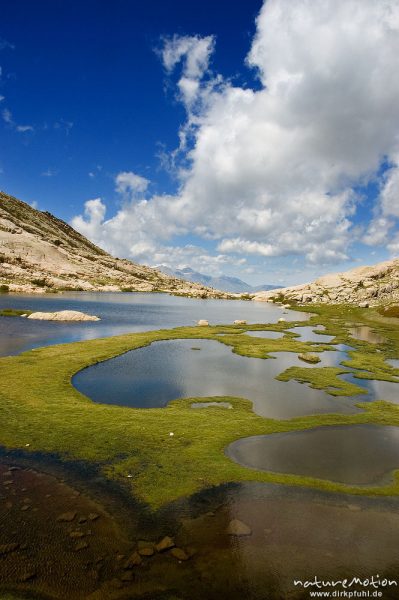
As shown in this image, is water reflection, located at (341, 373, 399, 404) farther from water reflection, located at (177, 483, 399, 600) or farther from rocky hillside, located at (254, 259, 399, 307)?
rocky hillside, located at (254, 259, 399, 307)

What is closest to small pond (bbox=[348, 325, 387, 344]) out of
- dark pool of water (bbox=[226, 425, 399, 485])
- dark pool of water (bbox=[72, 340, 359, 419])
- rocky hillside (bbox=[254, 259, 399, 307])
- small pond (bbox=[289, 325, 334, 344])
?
small pond (bbox=[289, 325, 334, 344])

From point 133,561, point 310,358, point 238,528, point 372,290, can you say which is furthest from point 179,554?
point 372,290

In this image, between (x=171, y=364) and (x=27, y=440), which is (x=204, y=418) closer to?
(x=27, y=440)

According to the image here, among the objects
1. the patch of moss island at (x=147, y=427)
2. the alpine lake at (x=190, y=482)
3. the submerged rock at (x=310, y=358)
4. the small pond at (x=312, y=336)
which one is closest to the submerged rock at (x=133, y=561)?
the alpine lake at (x=190, y=482)

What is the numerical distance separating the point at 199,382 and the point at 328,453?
18523 millimetres

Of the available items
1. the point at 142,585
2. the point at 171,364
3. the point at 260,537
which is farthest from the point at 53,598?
the point at 171,364

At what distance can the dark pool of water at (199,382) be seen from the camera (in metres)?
34.1

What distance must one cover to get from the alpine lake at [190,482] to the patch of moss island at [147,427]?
0.13 meters

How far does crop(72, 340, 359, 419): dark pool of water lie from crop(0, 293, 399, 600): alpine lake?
0.32 meters

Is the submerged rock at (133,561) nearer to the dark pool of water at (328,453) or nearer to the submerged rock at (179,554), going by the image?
the submerged rock at (179,554)

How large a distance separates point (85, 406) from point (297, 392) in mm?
22228

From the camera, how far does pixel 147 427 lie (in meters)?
26.9

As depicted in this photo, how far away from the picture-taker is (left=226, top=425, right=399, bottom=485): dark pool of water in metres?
22.2

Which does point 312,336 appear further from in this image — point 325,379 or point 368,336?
point 325,379
